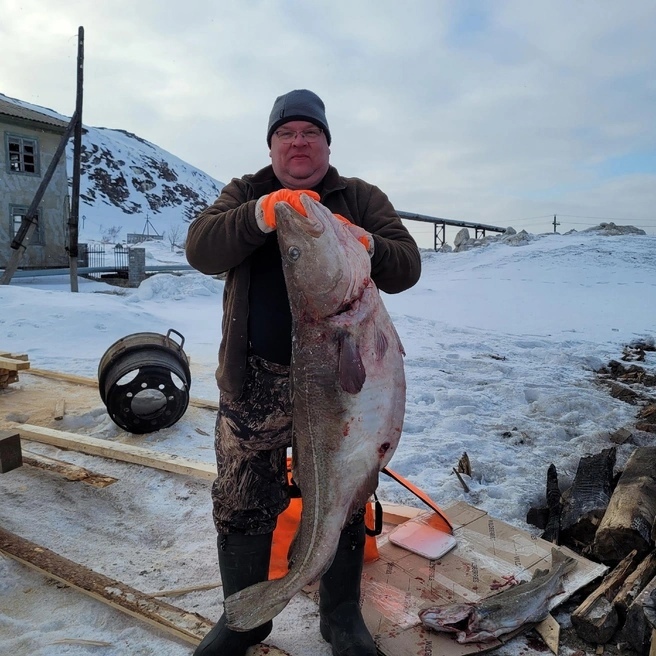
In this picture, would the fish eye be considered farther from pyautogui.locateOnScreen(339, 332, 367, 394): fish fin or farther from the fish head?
pyautogui.locateOnScreen(339, 332, 367, 394): fish fin

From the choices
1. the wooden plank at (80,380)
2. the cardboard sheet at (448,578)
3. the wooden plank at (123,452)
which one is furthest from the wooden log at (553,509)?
the wooden plank at (80,380)

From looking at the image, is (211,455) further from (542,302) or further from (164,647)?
(542,302)

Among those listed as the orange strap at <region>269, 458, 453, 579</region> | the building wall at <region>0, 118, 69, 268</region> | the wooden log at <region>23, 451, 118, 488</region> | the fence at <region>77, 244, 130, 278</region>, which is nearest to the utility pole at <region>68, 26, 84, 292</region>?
the fence at <region>77, 244, 130, 278</region>

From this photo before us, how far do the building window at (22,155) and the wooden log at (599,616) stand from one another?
93.1ft

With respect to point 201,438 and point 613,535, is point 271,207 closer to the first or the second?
point 613,535

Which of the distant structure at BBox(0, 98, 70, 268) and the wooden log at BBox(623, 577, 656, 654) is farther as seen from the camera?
the distant structure at BBox(0, 98, 70, 268)

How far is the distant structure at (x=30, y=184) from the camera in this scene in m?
24.6

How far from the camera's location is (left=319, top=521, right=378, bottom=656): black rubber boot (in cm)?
243

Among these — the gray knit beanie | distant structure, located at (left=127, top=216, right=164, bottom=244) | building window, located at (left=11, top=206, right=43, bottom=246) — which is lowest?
the gray knit beanie

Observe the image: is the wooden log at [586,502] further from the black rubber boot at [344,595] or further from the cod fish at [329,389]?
the cod fish at [329,389]

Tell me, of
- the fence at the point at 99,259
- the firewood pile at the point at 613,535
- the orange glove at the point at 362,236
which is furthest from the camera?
the fence at the point at 99,259

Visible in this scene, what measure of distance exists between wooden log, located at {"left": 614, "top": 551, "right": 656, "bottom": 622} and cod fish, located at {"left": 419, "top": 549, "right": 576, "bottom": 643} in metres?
0.30

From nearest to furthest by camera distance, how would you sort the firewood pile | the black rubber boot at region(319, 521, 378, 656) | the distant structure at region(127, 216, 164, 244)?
the black rubber boot at region(319, 521, 378, 656) → the firewood pile → the distant structure at region(127, 216, 164, 244)

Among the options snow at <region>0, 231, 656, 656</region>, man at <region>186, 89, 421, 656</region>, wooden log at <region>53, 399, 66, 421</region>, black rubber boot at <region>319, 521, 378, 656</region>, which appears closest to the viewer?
man at <region>186, 89, 421, 656</region>
